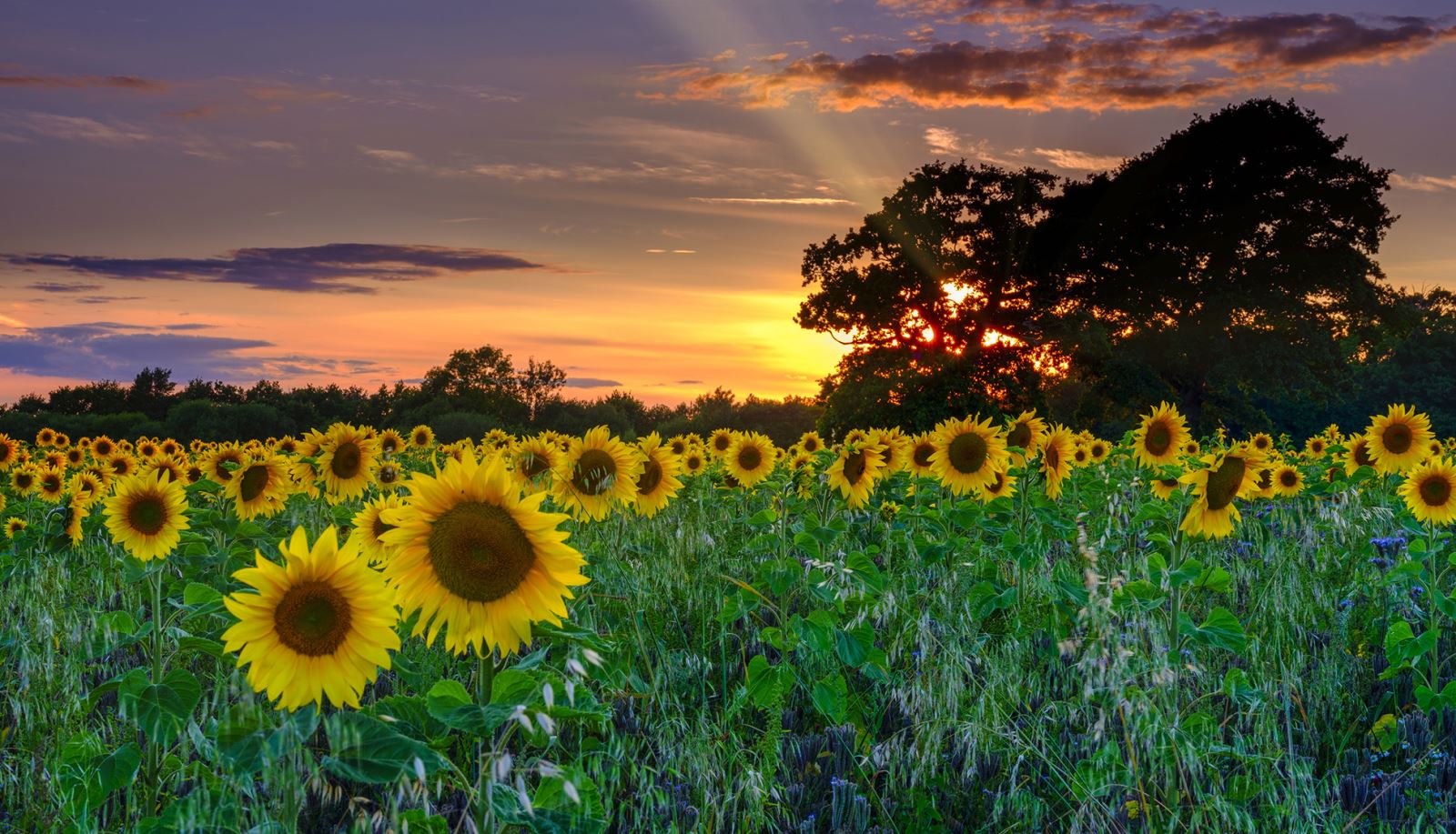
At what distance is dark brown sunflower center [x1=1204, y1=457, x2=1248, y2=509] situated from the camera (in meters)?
5.15

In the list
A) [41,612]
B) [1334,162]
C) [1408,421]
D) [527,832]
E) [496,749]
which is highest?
[1334,162]

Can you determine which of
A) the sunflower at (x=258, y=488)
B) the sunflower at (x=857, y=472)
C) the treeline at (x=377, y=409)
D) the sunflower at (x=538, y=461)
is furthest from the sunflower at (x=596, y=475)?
the treeline at (x=377, y=409)

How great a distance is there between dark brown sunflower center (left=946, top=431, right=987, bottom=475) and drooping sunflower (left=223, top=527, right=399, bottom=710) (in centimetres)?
553

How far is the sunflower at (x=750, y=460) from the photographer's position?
9375mm

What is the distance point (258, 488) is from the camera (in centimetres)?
736

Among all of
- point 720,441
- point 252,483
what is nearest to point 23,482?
point 252,483

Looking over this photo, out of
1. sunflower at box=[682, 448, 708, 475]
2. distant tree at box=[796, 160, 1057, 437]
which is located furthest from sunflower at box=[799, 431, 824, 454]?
distant tree at box=[796, 160, 1057, 437]

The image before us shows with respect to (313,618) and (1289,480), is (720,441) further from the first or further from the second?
(313,618)

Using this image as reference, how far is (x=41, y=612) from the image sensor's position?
571 centimetres

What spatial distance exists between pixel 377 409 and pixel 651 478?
1332 inches

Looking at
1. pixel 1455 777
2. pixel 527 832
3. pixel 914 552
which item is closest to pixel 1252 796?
pixel 1455 777

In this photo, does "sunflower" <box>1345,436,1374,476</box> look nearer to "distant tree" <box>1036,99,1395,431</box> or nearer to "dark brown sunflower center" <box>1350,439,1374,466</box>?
"dark brown sunflower center" <box>1350,439,1374,466</box>

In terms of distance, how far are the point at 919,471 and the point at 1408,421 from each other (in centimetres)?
481

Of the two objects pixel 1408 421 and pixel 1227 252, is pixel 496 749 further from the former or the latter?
pixel 1227 252
